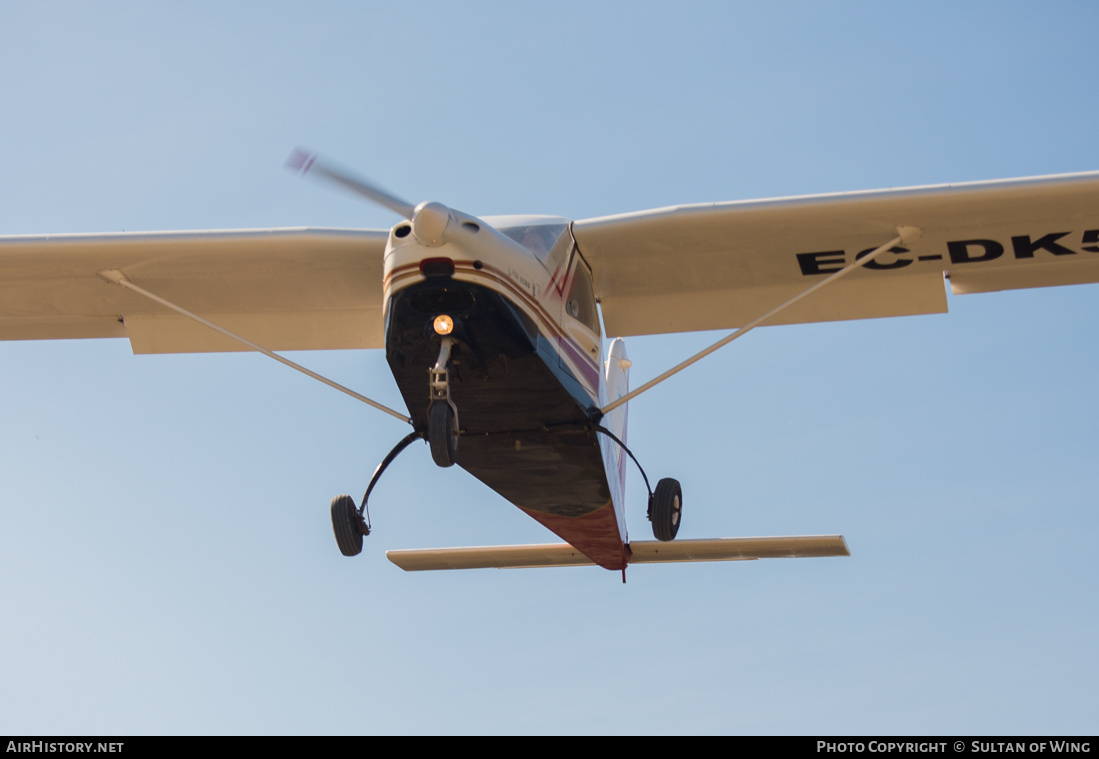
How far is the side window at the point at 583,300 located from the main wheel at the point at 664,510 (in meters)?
1.49

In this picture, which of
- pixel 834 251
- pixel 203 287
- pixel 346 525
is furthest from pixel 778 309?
pixel 203 287

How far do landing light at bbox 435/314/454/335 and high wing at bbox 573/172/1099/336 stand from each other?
8.00ft

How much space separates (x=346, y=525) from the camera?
9.74 metres

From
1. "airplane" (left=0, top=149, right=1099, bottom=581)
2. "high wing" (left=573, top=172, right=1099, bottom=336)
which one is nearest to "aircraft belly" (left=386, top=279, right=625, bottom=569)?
"airplane" (left=0, top=149, right=1099, bottom=581)

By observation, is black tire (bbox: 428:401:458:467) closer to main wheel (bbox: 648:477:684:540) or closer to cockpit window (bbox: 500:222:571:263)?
cockpit window (bbox: 500:222:571:263)

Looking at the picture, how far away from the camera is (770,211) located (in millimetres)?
10531

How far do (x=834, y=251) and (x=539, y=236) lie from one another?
9.32 ft

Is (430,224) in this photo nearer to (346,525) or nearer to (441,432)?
(441,432)

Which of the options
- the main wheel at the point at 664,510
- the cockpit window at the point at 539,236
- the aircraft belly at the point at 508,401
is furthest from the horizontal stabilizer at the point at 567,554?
the cockpit window at the point at 539,236

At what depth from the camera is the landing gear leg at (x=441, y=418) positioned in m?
8.42

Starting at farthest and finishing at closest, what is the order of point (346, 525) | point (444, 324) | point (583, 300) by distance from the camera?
point (583, 300) → point (346, 525) → point (444, 324)

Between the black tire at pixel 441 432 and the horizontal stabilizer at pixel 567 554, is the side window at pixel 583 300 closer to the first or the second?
the black tire at pixel 441 432
